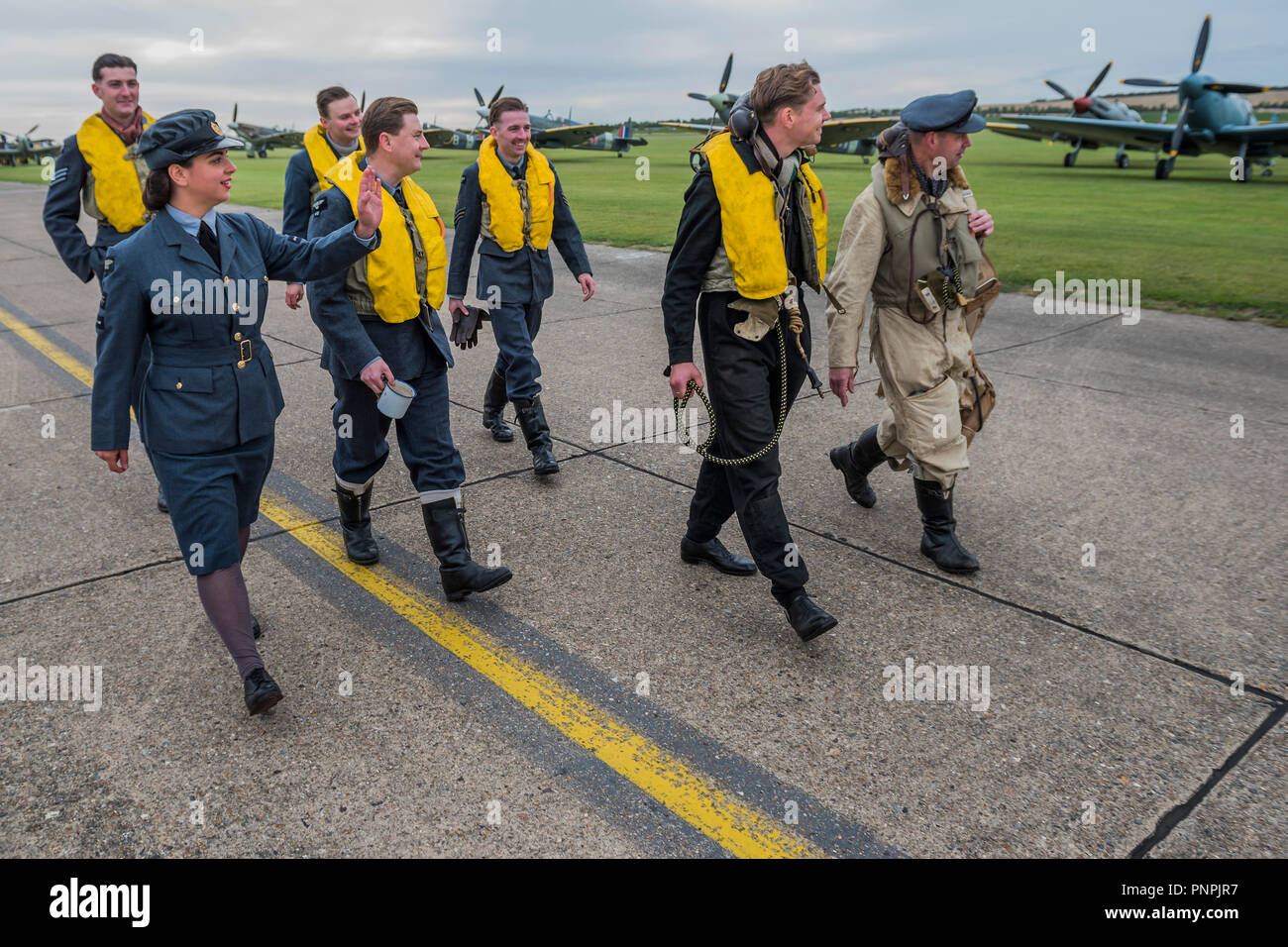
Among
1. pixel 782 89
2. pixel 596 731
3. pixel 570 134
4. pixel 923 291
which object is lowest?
pixel 596 731

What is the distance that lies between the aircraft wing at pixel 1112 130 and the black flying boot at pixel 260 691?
3816 centimetres

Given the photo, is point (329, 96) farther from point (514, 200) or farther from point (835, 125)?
point (835, 125)

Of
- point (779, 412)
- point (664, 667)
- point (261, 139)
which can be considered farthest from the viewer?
point (261, 139)

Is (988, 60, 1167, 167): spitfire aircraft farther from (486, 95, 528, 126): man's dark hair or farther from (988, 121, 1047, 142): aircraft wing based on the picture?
(486, 95, 528, 126): man's dark hair

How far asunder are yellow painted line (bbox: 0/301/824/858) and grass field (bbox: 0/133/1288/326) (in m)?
9.36

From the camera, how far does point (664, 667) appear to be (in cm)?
354

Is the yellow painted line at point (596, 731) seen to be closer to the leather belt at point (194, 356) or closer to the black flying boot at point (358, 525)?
the black flying boot at point (358, 525)

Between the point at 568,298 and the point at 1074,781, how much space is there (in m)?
9.62

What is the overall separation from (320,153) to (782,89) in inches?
134

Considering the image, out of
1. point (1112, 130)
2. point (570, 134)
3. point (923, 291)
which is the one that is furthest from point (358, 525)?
point (570, 134)

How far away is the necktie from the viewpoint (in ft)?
10.2
